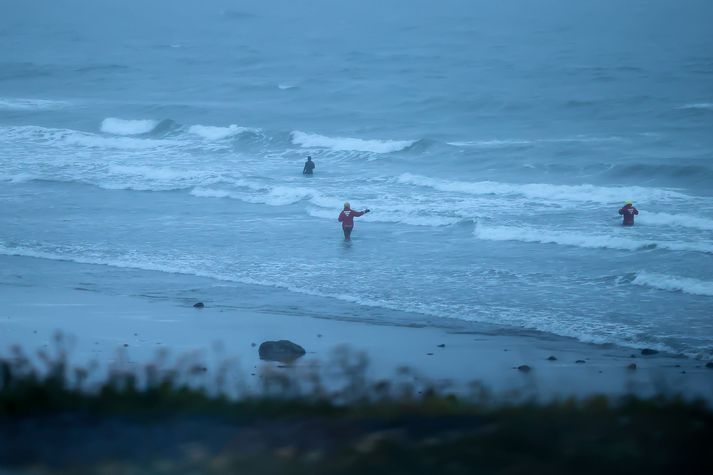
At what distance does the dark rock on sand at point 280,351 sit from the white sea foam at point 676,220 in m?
12.5

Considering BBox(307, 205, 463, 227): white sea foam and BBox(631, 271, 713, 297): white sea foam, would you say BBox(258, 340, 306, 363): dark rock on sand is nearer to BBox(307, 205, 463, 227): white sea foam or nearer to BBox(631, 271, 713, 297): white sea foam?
BBox(631, 271, 713, 297): white sea foam

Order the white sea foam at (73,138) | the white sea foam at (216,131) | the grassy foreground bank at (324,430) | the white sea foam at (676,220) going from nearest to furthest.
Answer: the grassy foreground bank at (324,430) → the white sea foam at (676,220) → the white sea foam at (73,138) → the white sea foam at (216,131)

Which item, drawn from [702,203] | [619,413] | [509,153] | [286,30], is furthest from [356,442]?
[286,30]

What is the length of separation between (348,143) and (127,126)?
1101 centimetres

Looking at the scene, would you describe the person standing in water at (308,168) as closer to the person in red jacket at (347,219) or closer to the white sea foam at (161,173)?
the white sea foam at (161,173)

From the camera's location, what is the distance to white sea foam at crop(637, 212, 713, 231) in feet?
69.0

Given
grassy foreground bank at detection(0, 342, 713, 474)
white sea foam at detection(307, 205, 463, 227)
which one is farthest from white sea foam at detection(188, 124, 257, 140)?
grassy foreground bank at detection(0, 342, 713, 474)

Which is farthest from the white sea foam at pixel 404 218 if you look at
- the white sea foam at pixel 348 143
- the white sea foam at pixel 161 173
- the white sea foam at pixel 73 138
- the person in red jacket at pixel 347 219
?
the white sea foam at pixel 73 138

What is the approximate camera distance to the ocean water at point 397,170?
16.0 metres

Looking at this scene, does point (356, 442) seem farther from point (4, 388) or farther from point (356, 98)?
point (356, 98)

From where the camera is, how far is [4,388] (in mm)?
5664

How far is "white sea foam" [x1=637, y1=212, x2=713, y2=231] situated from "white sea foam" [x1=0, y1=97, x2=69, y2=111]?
Answer: 31491 millimetres

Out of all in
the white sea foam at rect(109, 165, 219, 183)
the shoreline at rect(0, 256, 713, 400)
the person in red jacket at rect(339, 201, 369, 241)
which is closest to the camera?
the shoreline at rect(0, 256, 713, 400)

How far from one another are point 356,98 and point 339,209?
25.7 m
